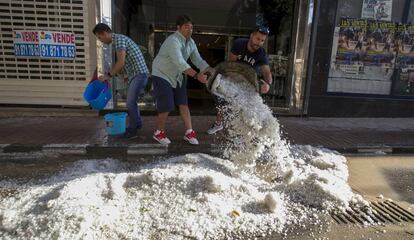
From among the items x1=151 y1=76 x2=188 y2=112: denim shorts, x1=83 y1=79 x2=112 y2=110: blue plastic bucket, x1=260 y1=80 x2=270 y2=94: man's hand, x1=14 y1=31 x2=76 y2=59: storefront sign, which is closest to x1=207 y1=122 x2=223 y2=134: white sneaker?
x1=151 y1=76 x2=188 y2=112: denim shorts

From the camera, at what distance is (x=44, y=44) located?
21.8 feet

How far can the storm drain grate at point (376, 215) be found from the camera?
10.0 feet

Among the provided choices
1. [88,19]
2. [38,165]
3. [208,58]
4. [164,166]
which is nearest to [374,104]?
[208,58]

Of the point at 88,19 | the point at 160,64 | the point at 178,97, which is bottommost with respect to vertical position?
the point at 178,97

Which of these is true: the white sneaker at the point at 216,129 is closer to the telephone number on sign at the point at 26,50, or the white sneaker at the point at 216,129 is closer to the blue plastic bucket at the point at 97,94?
the blue plastic bucket at the point at 97,94

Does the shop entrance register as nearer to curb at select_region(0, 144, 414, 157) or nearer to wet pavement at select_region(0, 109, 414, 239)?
wet pavement at select_region(0, 109, 414, 239)

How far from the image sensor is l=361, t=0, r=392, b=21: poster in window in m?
7.54

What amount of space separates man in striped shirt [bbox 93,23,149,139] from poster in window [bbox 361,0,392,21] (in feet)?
17.9

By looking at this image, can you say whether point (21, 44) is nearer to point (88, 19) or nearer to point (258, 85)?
point (88, 19)

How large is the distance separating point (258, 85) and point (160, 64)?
1.40 m

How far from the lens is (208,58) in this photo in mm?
9359

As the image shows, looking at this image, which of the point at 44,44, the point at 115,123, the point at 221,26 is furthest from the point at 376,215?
the point at 221,26

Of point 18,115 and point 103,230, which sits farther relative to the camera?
point 18,115

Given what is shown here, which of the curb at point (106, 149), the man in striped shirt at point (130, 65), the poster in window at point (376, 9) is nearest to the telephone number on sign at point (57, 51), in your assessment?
the man in striped shirt at point (130, 65)
